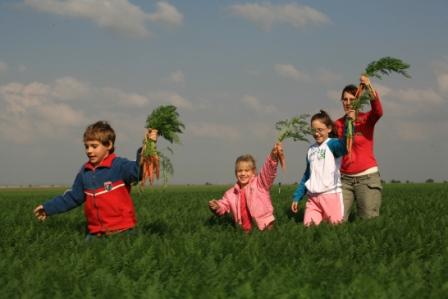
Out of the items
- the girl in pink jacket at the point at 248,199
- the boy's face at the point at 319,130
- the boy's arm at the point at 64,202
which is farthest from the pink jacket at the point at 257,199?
the boy's arm at the point at 64,202

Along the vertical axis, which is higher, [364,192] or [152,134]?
[152,134]

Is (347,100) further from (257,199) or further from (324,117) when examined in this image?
(257,199)

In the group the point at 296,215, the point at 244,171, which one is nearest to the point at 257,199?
the point at 244,171

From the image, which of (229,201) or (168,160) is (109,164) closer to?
(168,160)

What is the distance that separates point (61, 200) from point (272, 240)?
2789 mm

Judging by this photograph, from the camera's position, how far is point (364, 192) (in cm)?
813

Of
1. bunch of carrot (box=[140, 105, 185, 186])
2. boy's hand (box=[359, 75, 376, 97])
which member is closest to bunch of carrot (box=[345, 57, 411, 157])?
boy's hand (box=[359, 75, 376, 97])

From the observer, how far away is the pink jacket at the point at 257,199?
7.04m

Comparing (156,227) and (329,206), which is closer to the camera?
(329,206)

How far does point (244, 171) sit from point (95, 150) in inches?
76.8

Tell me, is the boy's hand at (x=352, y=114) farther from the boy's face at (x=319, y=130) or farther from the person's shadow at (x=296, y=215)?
the person's shadow at (x=296, y=215)

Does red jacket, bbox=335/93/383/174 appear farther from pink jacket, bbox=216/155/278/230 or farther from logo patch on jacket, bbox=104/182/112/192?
logo patch on jacket, bbox=104/182/112/192

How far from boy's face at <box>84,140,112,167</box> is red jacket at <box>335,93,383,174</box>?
3.20 meters

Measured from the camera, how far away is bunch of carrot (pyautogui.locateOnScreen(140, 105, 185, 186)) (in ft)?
19.7
